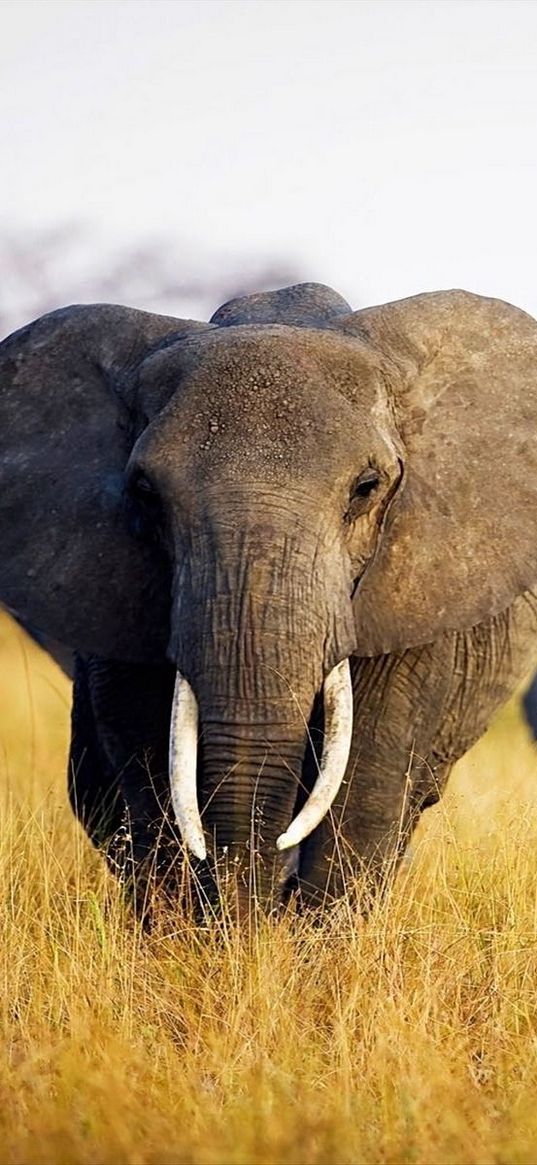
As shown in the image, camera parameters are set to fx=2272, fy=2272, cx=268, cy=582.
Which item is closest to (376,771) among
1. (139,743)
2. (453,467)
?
(139,743)

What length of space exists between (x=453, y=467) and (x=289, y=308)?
→ 3.02ft

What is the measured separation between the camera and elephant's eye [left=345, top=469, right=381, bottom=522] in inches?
298

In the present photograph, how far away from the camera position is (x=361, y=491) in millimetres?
7648

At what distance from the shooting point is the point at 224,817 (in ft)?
24.5

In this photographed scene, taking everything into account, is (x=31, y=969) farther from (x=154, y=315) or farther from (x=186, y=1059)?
(x=154, y=315)

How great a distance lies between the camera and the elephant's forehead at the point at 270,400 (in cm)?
738

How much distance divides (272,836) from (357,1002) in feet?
2.77

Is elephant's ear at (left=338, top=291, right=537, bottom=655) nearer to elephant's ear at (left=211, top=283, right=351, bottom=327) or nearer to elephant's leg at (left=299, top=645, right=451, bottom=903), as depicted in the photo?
elephant's ear at (left=211, top=283, right=351, bottom=327)

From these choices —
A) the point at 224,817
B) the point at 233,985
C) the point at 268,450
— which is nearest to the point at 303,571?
the point at 268,450

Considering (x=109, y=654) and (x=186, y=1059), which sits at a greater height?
(x=109, y=654)

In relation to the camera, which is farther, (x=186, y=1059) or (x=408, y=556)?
(x=408, y=556)

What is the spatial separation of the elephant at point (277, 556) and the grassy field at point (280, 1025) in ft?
0.96

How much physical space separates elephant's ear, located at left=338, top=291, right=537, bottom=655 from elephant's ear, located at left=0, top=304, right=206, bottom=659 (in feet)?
2.52

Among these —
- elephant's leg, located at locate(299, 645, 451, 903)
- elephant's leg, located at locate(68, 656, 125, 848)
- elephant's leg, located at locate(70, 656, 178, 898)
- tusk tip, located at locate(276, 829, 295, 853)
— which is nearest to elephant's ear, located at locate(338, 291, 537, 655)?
elephant's leg, located at locate(299, 645, 451, 903)
